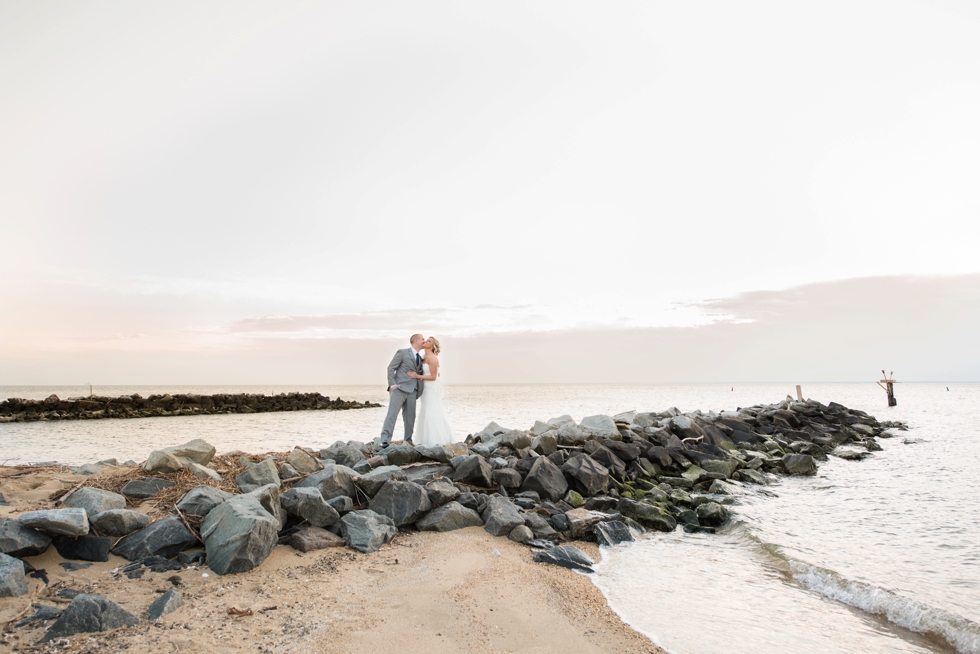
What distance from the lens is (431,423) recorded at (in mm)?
10445

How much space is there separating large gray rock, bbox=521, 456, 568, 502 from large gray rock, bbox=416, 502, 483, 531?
5.20 ft

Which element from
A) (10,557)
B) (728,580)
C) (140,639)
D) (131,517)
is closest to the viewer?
(140,639)

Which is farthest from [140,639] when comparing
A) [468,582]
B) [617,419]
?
[617,419]

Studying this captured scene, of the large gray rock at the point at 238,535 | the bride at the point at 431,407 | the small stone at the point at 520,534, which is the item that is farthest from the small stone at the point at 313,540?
the bride at the point at 431,407

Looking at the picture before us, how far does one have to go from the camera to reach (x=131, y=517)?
4406mm

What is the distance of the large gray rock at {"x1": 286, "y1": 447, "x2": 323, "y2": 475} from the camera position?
691cm

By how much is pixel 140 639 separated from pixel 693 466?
10033 mm

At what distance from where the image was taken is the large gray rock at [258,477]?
5957 mm

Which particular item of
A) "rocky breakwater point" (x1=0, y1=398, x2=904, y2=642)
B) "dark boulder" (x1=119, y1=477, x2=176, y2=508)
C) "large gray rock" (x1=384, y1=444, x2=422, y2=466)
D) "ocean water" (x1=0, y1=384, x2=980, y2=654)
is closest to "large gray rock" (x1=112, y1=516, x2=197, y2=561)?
"rocky breakwater point" (x1=0, y1=398, x2=904, y2=642)

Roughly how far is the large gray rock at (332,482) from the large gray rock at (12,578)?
241 cm

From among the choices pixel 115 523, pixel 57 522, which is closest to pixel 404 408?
pixel 115 523

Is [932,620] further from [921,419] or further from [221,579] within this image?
[921,419]

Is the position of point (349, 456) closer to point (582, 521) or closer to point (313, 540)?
point (313, 540)

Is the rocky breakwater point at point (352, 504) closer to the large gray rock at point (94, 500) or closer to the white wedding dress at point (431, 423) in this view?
the large gray rock at point (94, 500)
